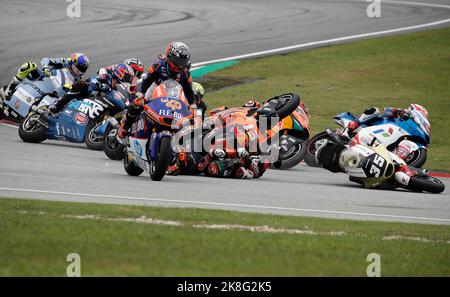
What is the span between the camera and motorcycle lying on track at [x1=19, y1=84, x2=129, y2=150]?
15945 millimetres

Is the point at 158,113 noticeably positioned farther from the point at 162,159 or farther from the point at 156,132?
the point at 162,159

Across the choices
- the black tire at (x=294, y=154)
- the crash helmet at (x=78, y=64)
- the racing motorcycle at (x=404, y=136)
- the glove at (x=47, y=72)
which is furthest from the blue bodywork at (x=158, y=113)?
the glove at (x=47, y=72)

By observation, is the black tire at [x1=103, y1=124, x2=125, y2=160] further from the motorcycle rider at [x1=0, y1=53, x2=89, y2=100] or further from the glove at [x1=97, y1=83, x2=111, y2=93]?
the motorcycle rider at [x1=0, y1=53, x2=89, y2=100]

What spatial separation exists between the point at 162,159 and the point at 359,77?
13309 mm

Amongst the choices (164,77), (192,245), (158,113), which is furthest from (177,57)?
(192,245)

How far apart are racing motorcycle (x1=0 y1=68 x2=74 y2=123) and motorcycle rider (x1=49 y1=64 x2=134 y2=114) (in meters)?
0.72

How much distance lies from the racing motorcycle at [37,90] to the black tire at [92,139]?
123 centimetres

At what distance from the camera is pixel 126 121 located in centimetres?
1319

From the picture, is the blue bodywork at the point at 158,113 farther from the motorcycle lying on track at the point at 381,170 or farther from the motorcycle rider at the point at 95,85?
the motorcycle rider at the point at 95,85

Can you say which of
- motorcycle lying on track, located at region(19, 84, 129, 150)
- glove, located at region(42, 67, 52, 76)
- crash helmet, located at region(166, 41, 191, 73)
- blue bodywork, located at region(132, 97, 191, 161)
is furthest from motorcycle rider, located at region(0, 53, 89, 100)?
blue bodywork, located at region(132, 97, 191, 161)

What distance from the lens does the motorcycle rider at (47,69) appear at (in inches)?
685

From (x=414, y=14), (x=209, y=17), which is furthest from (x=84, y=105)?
(x=414, y=14)

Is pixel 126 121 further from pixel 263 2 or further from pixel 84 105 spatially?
pixel 263 2

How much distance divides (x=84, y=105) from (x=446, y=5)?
22211 mm
